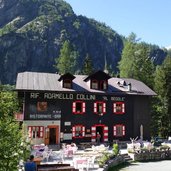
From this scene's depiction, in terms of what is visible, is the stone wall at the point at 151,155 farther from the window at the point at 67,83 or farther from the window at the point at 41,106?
the window at the point at 67,83

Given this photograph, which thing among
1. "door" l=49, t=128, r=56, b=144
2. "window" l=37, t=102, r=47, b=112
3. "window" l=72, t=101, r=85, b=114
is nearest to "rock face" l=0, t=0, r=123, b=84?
"window" l=72, t=101, r=85, b=114

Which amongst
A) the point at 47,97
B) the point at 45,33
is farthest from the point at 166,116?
the point at 45,33

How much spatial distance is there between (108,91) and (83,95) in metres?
3.00

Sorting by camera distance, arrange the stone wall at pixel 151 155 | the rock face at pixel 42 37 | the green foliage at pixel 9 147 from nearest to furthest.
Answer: the green foliage at pixel 9 147
the stone wall at pixel 151 155
the rock face at pixel 42 37

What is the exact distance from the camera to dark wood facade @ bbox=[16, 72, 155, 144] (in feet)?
105

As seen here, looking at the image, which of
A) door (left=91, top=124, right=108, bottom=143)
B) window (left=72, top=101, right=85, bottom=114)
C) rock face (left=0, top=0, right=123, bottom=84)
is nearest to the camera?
window (left=72, top=101, right=85, bottom=114)

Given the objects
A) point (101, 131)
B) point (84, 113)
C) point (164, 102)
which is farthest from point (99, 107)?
point (164, 102)

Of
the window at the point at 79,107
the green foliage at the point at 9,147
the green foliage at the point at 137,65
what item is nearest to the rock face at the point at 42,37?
the green foliage at the point at 137,65

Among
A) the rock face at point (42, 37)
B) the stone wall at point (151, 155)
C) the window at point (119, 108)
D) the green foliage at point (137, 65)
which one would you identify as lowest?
the stone wall at point (151, 155)

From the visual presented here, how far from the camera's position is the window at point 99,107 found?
115ft

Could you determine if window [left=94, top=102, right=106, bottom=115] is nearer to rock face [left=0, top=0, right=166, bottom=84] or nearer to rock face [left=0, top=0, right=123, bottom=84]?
rock face [left=0, top=0, right=166, bottom=84]

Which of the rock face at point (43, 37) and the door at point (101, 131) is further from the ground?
the rock face at point (43, 37)

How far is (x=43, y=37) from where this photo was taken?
14438cm

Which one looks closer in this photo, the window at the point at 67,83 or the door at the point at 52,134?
the door at the point at 52,134
